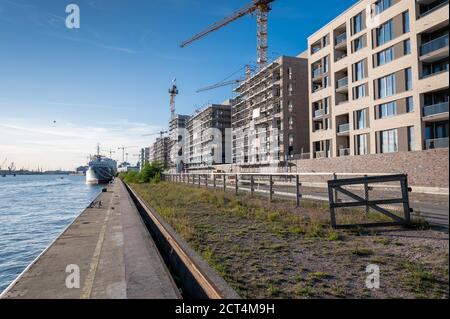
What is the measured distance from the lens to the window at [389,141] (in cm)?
2990

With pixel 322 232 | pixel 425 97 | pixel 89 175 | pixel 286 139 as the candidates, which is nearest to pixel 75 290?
pixel 322 232

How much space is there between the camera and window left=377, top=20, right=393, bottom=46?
30.7m

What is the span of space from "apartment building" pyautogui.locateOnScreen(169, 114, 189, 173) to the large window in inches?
4608

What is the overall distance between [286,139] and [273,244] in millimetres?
50942

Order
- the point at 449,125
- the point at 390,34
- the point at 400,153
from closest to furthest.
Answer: the point at 449,125 < the point at 400,153 < the point at 390,34

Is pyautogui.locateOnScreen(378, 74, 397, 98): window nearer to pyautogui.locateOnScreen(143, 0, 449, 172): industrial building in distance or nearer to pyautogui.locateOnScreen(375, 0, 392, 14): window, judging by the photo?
pyautogui.locateOnScreen(143, 0, 449, 172): industrial building in distance

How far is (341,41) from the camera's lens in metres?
39.2

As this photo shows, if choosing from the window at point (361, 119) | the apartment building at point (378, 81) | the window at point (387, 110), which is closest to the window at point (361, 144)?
the apartment building at point (378, 81)

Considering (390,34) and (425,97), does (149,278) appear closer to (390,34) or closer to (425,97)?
(425,97)

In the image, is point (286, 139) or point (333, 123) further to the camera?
point (286, 139)

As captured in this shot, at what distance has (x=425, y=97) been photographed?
27.0 m

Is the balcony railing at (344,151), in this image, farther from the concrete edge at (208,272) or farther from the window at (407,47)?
the concrete edge at (208,272)

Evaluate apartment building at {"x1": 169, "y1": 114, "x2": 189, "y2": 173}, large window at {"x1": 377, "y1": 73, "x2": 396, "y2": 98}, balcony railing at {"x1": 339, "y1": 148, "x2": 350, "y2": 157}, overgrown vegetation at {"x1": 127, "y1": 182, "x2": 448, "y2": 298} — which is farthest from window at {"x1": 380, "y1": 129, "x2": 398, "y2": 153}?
apartment building at {"x1": 169, "y1": 114, "x2": 189, "y2": 173}

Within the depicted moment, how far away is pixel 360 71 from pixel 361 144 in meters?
8.64
